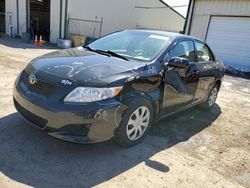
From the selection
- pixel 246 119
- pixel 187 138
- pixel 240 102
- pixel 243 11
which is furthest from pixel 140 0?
pixel 187 138

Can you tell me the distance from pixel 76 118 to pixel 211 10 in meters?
12.6

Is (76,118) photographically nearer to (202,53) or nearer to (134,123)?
(134,123)

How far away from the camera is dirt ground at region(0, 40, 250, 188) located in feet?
9.23

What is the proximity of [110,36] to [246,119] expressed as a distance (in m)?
3.37

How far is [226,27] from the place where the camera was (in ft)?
43.1

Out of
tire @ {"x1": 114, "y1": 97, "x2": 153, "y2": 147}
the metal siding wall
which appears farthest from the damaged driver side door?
the metal siding wall

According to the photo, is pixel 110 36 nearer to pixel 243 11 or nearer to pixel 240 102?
pixel 240 102

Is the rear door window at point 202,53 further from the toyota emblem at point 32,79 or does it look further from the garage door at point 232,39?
the garage door at point 232,39

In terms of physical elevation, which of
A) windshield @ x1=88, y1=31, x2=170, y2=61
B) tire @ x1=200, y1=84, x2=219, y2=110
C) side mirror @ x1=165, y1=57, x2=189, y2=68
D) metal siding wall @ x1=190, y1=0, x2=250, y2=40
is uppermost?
metal siding wall @ x1=190, y1=0, x2=250, y2=40

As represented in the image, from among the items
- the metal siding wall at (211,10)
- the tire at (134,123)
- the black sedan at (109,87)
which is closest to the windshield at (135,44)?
the black sedan at (109,87)

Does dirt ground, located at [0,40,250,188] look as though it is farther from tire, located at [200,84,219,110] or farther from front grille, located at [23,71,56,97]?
tire, located at [200,84,219,110]

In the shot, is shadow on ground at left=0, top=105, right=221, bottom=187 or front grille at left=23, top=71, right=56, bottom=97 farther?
front grille at left=23, top=71, right=56, bottom=97

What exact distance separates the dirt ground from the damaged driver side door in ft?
1.61

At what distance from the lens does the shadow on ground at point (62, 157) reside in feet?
9.06
